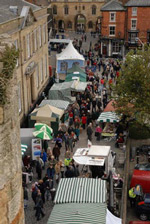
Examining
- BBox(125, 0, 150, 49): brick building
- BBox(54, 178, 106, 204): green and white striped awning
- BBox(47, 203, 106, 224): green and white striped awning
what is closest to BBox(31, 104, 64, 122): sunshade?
BBox(54, 178, 106, 204): green and white striped awning

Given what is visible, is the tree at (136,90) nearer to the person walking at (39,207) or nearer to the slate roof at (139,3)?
the person walking at (39,207)

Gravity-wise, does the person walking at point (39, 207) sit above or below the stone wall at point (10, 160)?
below

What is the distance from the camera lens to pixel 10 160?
5.06 meters

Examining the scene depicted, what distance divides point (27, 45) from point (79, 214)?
1679 cm

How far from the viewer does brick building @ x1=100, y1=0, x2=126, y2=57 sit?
163 feet

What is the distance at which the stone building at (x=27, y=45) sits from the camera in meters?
23.2

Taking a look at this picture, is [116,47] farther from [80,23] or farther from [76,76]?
[80,23]

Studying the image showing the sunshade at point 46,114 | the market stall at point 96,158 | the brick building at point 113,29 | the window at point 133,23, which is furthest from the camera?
the brick building at point 113,29

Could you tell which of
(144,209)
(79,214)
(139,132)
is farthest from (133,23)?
(79,214)

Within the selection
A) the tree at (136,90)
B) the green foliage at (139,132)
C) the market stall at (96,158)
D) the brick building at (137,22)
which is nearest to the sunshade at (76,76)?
the tree at (136,90)

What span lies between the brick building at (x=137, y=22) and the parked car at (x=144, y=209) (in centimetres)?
3604

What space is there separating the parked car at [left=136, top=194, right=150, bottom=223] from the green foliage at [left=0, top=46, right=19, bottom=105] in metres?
10.8

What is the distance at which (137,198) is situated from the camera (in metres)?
14.7

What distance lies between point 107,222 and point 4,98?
8064 mm
